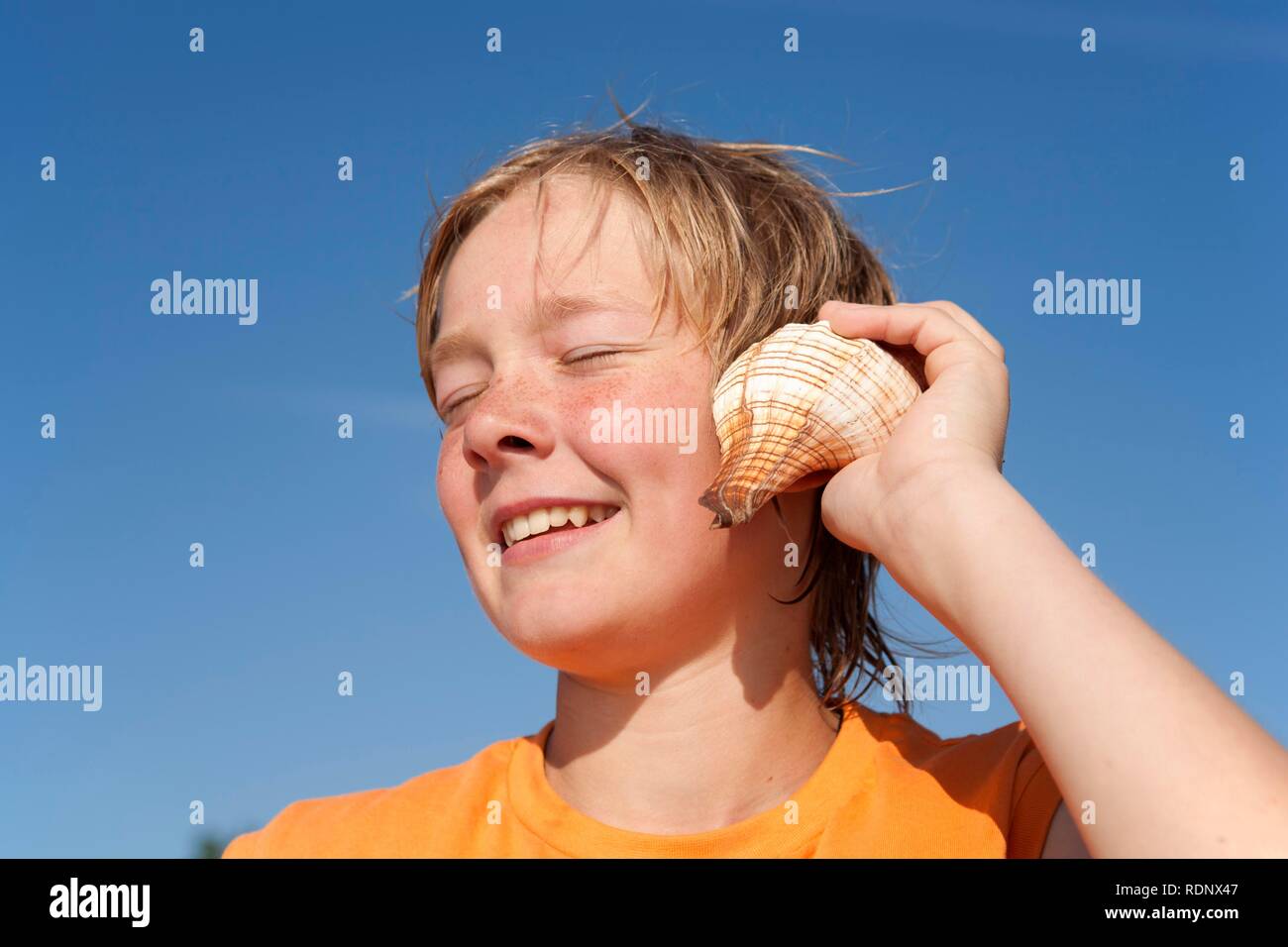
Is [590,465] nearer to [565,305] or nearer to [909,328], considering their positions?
[565,305]

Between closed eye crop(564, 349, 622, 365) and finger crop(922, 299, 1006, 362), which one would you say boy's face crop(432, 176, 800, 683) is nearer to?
closed eye crop(564, 349, 622, 365)

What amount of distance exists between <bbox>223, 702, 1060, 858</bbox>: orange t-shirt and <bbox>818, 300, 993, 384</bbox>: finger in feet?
2.97

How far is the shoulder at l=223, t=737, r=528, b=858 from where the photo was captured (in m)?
3.04

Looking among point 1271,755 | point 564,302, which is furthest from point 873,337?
point 1271,755

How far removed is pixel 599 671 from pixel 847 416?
88cm

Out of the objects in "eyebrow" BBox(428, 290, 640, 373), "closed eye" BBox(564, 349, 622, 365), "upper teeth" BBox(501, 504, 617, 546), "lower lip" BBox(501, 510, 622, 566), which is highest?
"eyebrow" BBox(428, 290, 640, 373)

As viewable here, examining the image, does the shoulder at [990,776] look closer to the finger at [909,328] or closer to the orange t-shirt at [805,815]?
the orange t-shirt at [805,815]

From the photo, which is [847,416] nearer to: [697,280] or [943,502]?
[943,502]

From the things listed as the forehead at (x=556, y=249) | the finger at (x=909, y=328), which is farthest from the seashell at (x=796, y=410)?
the forehead at (x=556, y=249)

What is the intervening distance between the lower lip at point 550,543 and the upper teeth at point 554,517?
0.02 metres

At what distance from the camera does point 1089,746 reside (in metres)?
1.99

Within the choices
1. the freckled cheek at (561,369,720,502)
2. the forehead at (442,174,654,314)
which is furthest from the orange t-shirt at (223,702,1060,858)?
the forehead at (442,174,654,314)

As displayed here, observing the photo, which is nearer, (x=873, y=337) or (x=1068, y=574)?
(x=1068, y=574)

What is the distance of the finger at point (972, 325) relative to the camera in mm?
2746
